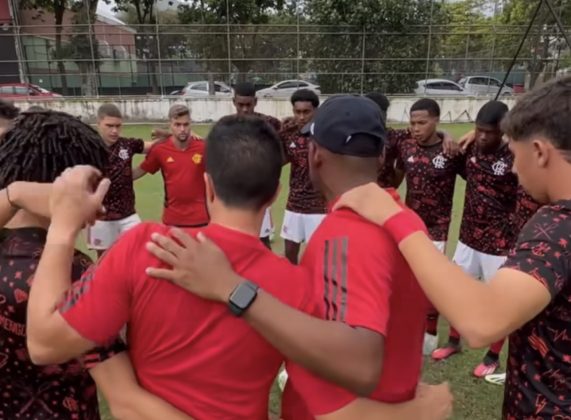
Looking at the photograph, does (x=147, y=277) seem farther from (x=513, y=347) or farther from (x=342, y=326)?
(x=513, y=347)

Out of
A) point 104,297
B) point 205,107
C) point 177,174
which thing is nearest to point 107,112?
point 177,174

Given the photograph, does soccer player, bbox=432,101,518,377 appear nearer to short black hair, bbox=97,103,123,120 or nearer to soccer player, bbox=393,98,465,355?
soccer player, bbox=393,98,465,355

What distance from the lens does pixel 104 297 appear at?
4.33 ft

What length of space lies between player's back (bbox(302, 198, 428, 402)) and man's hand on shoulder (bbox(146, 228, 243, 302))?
278mm

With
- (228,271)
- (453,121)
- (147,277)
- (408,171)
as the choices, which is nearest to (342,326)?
(228,271)

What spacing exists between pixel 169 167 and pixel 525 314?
4.99 meters

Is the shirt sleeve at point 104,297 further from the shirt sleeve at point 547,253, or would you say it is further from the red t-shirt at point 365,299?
the shirt sleeve at point 547,253

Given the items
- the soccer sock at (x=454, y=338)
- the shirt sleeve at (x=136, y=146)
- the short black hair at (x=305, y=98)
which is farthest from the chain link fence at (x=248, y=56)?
the soccer sock at (x=454, y=338)

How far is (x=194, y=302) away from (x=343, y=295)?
404 millimetres

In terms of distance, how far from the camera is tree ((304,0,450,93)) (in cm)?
2145

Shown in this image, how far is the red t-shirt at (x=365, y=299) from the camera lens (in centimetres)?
137

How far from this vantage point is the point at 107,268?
Result: 133 cm

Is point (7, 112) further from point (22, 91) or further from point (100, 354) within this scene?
point (22, 91)

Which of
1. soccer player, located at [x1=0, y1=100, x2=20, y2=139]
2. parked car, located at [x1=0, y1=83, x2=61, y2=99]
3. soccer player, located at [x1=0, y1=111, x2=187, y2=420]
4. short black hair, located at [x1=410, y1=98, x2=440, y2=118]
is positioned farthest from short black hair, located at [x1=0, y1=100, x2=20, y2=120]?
parked car, located at [x1=0, y1=83, x2=61, y2=99]
